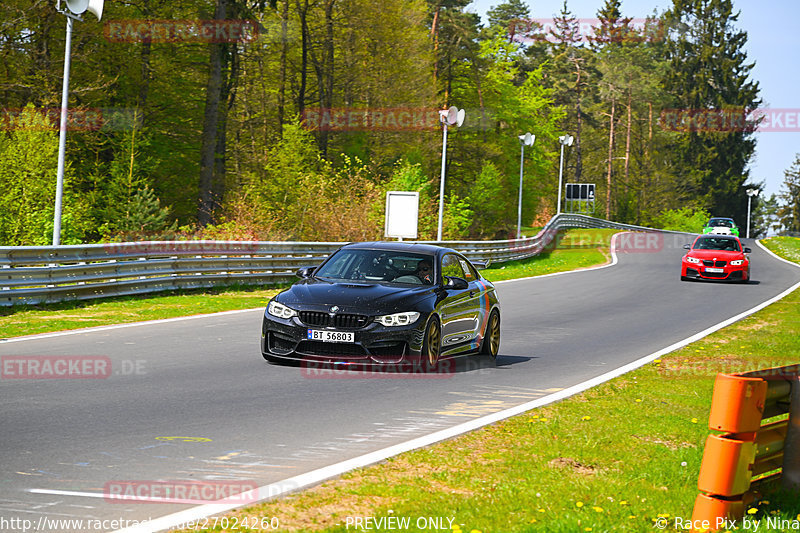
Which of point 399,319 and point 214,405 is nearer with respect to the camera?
point 214,405

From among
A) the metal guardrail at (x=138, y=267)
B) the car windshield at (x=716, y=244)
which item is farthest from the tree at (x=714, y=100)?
the metal guardrail at (x=138, y=267)

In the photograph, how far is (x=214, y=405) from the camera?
8867mm

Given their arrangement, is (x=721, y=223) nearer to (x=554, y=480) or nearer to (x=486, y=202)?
(x=486, y=202)

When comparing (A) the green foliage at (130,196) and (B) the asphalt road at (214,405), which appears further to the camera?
(A) the green foliage at (130,196)

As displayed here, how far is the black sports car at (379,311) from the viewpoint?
10.8 metres

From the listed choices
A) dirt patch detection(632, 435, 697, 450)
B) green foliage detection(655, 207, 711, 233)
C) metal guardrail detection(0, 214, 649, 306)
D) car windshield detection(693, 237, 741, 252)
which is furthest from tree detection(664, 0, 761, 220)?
dirt patch detection(632, 435, 697, 450)

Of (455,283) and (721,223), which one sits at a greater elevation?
(721,223)

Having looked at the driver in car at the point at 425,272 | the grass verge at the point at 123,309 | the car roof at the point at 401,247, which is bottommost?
the grass verge at the point at 123,309

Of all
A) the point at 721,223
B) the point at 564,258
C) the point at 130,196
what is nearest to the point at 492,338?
the point at 130,196

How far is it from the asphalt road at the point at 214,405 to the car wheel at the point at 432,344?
32cm

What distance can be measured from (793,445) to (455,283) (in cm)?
623

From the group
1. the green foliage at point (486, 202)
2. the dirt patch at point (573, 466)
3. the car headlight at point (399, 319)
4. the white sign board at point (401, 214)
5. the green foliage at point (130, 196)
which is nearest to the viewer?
the dirt patch at point (573, 466)

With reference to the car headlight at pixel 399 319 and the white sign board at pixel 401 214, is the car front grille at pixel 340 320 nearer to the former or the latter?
the car headlight at pixel 399 319

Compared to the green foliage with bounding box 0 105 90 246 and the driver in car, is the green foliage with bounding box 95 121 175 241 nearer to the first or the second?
the green foliage with bounding box 0 105 90 246
